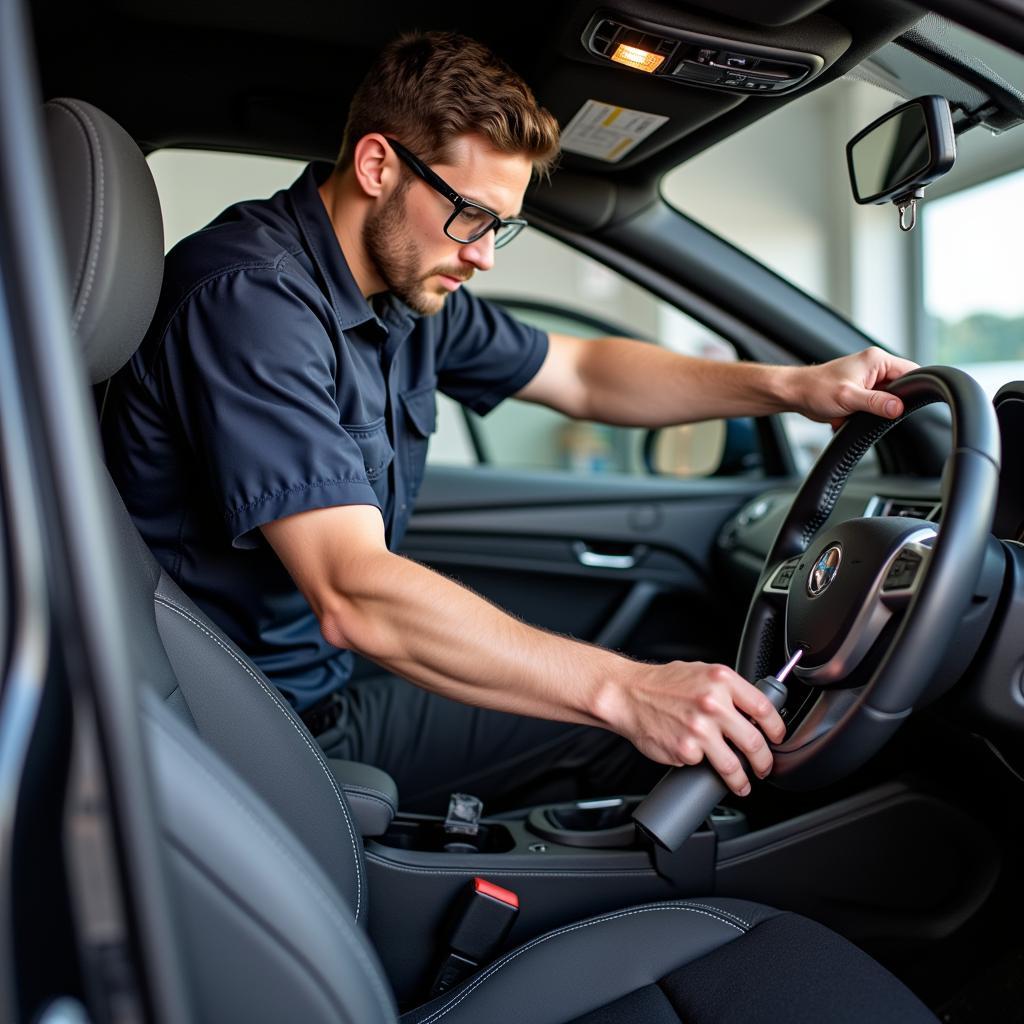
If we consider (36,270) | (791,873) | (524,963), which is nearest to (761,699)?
(524,963)

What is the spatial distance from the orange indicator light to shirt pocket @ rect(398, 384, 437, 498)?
54 cm

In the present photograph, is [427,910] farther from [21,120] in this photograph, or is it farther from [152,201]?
[21,120]

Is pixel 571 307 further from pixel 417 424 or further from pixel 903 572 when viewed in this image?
pixel 903 572

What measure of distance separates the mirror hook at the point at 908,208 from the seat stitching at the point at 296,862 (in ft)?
3.37

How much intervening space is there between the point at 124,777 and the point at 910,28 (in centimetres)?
105

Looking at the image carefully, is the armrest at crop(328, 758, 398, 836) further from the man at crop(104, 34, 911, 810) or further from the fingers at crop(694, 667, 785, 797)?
the fingers at crop(694, 667, 785, 797)

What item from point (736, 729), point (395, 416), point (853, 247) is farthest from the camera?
point (853, 247)

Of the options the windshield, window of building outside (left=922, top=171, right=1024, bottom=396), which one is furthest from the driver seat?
the windshield

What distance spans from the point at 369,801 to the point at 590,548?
102cm

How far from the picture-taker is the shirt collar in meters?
1.24

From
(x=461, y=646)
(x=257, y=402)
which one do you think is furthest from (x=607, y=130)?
(x=461, y=646)

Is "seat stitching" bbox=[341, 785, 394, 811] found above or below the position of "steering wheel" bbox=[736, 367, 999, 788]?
below

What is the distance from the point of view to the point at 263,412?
103cm

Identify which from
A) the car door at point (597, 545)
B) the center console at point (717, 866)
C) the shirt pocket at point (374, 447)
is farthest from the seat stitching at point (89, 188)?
the car door at point (597, 545)
